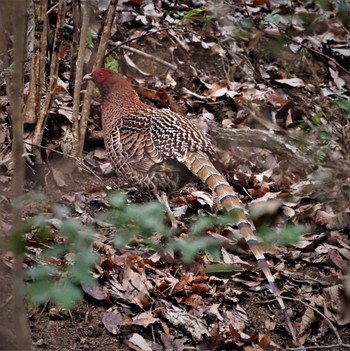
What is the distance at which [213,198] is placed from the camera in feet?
20.4

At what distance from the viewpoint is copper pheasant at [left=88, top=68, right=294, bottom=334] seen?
5668 millimetres

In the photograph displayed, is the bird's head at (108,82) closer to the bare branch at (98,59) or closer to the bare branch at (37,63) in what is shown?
the bare branch at (98,59)

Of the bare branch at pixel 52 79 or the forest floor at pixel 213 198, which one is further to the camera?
the bare branch at pixel 52 79

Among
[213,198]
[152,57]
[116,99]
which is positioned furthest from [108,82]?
[152,57]

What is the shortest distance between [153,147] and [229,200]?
868 mm

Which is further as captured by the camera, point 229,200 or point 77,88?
point 77,88

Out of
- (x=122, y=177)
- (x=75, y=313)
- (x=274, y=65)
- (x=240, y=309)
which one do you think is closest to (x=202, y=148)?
(x=122, y=177)

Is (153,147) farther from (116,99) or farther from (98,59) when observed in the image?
(98,59)

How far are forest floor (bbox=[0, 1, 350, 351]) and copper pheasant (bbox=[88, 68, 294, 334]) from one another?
0.83 ft

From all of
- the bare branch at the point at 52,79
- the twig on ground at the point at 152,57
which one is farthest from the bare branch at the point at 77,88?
the twig on ground at the point at 152,57

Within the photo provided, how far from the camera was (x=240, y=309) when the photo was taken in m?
5.05

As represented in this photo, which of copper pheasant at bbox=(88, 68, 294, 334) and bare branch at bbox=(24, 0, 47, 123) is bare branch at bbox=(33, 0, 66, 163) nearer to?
bare branch at bbox=(24, 0, 47, 123)

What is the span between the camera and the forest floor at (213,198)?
422cm

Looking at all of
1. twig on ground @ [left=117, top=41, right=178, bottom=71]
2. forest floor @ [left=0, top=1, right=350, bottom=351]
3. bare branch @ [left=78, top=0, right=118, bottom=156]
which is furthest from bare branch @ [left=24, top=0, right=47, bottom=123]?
twig on ground @ [left=117, top=41, right=178, bottom=71]
